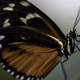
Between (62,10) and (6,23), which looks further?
(62,10)

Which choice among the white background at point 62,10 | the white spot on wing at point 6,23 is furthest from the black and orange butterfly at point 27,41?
the white background at point 62,10

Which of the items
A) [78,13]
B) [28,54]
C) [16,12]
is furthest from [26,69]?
[78,13]

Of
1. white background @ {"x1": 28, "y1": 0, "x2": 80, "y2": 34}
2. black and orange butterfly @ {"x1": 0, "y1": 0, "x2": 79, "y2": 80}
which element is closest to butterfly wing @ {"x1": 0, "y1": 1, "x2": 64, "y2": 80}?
black and orange butterfly @ {"x1": 0, "y1": 0, "x2": 79, "y2": 80}

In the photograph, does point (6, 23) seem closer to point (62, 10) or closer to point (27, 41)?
point (27, 41)

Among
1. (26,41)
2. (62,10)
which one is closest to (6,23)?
(26,41)

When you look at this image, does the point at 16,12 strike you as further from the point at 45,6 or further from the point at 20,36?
the point at 45,6

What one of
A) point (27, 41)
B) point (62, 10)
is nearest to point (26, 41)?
point (27, 41)

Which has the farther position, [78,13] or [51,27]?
[78,13]

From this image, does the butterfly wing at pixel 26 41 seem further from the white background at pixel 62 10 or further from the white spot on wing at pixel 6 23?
the white background at pixel 62 10

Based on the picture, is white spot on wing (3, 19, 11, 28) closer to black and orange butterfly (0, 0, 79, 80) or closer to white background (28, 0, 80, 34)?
black and orange butterfly (0, 0, 79, 80)
